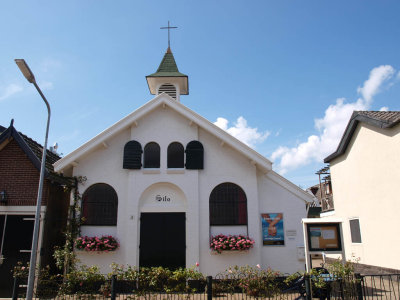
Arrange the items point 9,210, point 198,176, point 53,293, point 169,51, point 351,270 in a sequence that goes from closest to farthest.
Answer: point 351,270 < point 53,293 < point 9,210 < point 198,176 < point 169,51

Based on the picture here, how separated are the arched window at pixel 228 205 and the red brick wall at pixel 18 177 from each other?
21.2 feet

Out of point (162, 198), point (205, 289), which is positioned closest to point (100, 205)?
point (162, 198)

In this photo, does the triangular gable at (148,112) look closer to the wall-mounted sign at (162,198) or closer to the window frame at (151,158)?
the window frame at (151,158)

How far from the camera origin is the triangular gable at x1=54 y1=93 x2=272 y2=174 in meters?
12.9

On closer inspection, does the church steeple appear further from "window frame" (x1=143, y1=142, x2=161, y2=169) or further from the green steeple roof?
"window frame" (x1=143, y1=142, x2=161, y2=169)

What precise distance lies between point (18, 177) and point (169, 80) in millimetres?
7921

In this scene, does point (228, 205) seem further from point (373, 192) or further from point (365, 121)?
point (365, 121)

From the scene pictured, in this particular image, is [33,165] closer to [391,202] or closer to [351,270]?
[351,270]

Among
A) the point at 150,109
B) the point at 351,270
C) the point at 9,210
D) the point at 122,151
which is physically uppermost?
the point at 150,109

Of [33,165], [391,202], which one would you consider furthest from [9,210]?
[391,202]

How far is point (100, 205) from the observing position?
13.1 meters

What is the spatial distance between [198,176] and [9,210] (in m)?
7.24

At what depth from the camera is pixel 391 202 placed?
46.4 feet

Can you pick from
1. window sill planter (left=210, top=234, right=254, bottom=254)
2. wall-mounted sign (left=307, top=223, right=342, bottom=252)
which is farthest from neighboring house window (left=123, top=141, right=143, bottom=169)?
wall-mounted sign (left=307, top=223, right=342, bottom=252)
